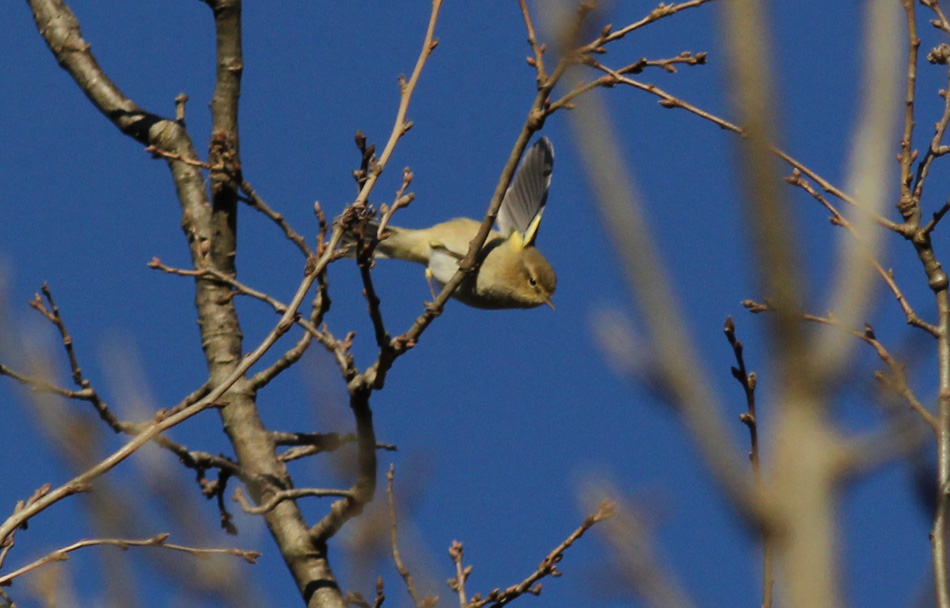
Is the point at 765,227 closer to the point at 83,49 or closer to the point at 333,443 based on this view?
the point at 333,443

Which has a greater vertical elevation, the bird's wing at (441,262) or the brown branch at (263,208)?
the bird's wing at (441,262)

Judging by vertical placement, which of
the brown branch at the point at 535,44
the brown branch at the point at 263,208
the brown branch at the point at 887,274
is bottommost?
the brown branch at the point at 887,274

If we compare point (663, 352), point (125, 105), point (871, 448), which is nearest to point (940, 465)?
point (871, 448)

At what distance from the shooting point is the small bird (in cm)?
715

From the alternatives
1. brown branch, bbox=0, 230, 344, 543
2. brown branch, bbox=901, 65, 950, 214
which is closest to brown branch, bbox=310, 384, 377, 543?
brown branch, bbox=0, 230, 344, 543

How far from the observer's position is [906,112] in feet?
11.1

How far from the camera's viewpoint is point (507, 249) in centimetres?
734

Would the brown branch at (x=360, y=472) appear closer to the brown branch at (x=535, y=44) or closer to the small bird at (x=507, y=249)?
the brown branch at (x=535, y=44)

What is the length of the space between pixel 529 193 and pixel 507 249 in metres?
0.41

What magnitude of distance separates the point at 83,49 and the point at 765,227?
5643 mm

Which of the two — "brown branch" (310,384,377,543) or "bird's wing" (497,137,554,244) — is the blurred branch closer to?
"brown branch" (310,384,377,543)

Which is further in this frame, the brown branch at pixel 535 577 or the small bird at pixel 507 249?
the small bird at pixel 507 249

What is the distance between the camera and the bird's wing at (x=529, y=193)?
282 inches

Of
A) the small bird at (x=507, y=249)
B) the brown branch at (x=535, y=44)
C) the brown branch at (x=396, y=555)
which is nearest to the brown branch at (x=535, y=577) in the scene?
the brown branch at (x=396, y=555)
